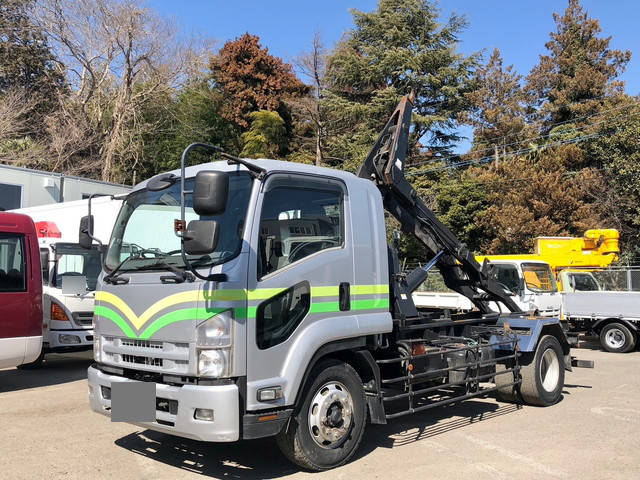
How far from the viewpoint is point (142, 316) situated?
4754mm

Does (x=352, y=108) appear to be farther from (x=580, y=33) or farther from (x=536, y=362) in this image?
(x=536, y=362)

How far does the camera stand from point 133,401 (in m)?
4.65

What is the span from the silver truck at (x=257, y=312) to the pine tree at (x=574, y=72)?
93.4ft

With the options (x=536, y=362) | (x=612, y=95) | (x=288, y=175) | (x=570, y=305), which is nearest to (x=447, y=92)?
(x=612, y=95)

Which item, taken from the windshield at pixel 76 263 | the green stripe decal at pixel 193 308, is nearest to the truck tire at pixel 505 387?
the green stripe decal at pixel 193 308

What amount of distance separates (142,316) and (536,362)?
516cm

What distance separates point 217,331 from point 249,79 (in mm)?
31392

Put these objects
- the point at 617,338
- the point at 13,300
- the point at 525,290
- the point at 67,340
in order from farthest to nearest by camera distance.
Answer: the point at 617,338 < the point at 525,290 < the point at 67,340 < the point at 13,300

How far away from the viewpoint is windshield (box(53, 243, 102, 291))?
35.4ft

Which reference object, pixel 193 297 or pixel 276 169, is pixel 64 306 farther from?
pixel 276 169

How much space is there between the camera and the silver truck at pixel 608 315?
13508mm

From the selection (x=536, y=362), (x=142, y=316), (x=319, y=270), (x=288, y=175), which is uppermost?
(x=288, y=175)

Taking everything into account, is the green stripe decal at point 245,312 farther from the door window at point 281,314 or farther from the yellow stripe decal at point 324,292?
the yellow stripe decal at point 324,292

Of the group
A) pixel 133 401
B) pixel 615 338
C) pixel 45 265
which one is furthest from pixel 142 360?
pixel 615 338
